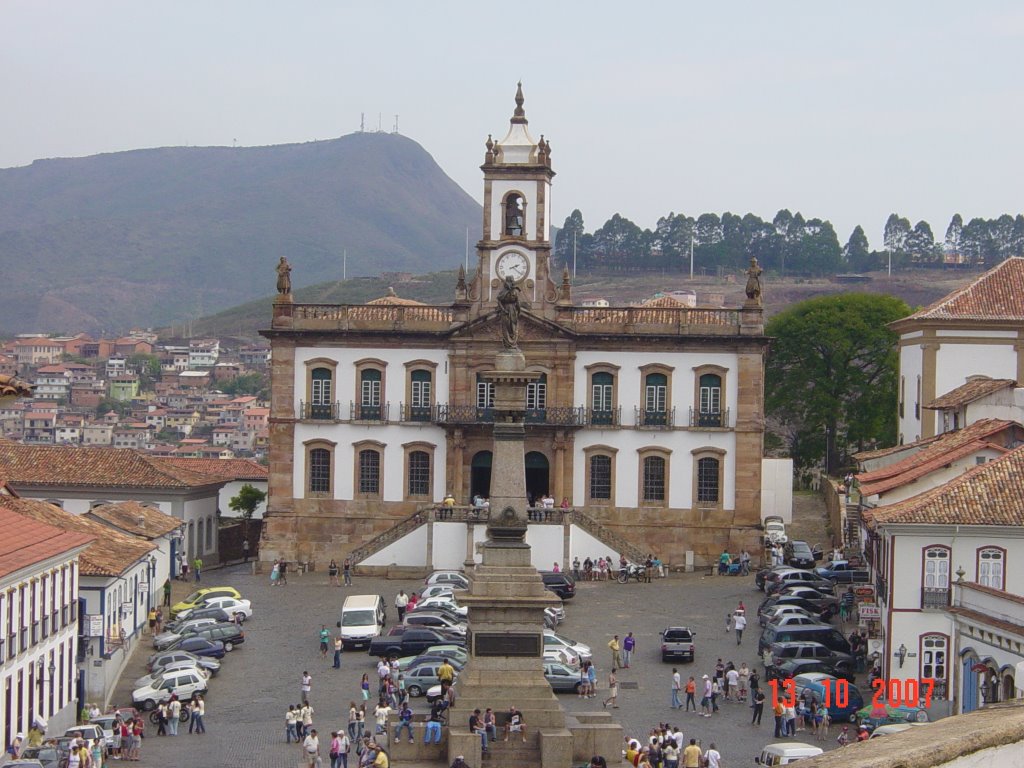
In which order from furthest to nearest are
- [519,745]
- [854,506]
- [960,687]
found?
[854,506] → [960,687] → [519,745]

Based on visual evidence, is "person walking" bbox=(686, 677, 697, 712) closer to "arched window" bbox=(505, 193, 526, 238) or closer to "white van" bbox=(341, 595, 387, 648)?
"white van" bbox=(341, 595, 387, 648)

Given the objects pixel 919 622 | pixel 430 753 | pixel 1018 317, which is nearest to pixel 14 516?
pixel 430 753

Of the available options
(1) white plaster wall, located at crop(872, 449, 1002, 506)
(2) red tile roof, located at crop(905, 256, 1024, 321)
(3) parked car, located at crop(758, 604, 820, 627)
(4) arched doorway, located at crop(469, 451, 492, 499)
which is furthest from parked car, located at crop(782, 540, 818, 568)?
(1) white plaster wall, located at crop(872, 449, 1002, 506)

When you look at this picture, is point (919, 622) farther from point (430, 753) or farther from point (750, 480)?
point (750, 480)

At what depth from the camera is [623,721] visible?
39.5 m

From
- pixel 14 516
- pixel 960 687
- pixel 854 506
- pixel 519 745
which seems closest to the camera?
pixel 519 745

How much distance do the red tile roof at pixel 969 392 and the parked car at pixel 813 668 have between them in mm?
17599

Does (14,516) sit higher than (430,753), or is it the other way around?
(14,516)

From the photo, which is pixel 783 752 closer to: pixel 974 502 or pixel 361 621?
pixel 974 502

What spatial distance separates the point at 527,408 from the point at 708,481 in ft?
23.2

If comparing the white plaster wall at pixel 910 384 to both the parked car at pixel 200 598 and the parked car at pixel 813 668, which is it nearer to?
the parked car at pixel 813 668

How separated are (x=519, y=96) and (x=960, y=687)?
3556cm

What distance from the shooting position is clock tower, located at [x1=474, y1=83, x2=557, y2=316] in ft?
219

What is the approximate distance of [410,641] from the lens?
46438mm
